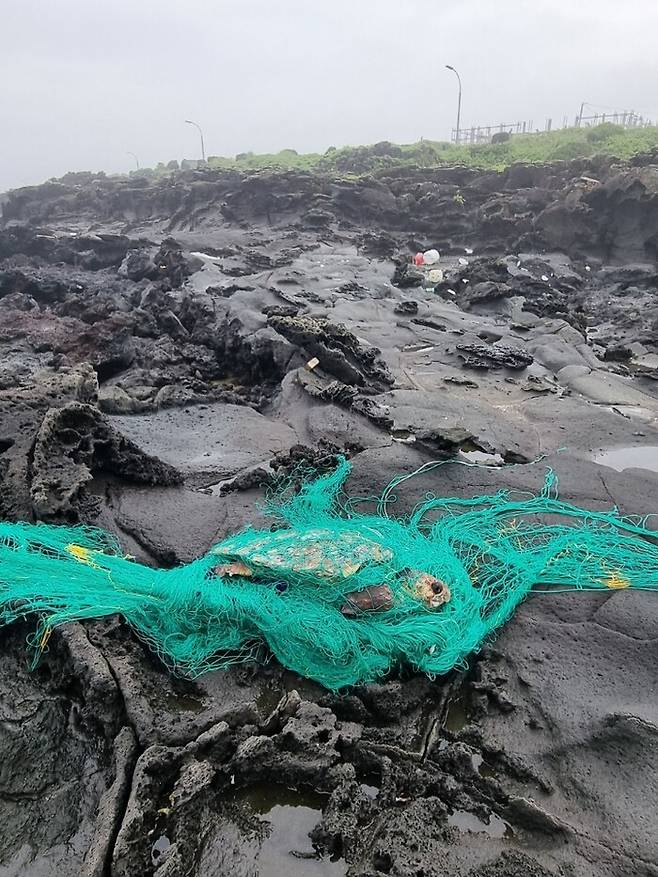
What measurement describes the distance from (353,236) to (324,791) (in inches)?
790

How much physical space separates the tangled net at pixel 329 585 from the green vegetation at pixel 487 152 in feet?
76.7

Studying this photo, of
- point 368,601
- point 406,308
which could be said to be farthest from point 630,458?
point 406,308

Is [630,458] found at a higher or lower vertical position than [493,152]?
lower

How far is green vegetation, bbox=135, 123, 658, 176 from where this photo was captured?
27.3m

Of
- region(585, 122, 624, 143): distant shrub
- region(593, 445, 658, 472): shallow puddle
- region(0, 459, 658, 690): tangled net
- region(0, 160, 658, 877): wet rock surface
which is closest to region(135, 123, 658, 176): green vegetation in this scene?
region(585, 122, 624, 143): distant shrub

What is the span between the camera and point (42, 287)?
50.3 ft

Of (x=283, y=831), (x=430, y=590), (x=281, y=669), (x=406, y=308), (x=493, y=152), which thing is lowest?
(x=283, y=831)

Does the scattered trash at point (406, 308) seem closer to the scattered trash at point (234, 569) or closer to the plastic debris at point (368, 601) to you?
the scattered trash at point (234, 569)

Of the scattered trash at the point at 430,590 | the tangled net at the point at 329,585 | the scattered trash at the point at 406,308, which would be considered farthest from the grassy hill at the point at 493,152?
the scattered trash at the point at 430,590

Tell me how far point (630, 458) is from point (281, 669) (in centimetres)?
512

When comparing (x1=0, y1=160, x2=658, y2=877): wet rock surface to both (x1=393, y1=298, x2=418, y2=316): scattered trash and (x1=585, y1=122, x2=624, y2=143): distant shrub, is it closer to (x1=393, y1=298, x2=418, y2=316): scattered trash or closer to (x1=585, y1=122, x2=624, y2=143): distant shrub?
(x1=393, y1=298, x2=418, y2=316): scattered trash

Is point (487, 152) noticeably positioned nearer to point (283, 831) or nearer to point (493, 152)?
point (493, 152)

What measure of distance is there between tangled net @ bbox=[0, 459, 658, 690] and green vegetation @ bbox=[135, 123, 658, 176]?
A: 76.7ft

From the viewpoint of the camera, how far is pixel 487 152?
30922mm
